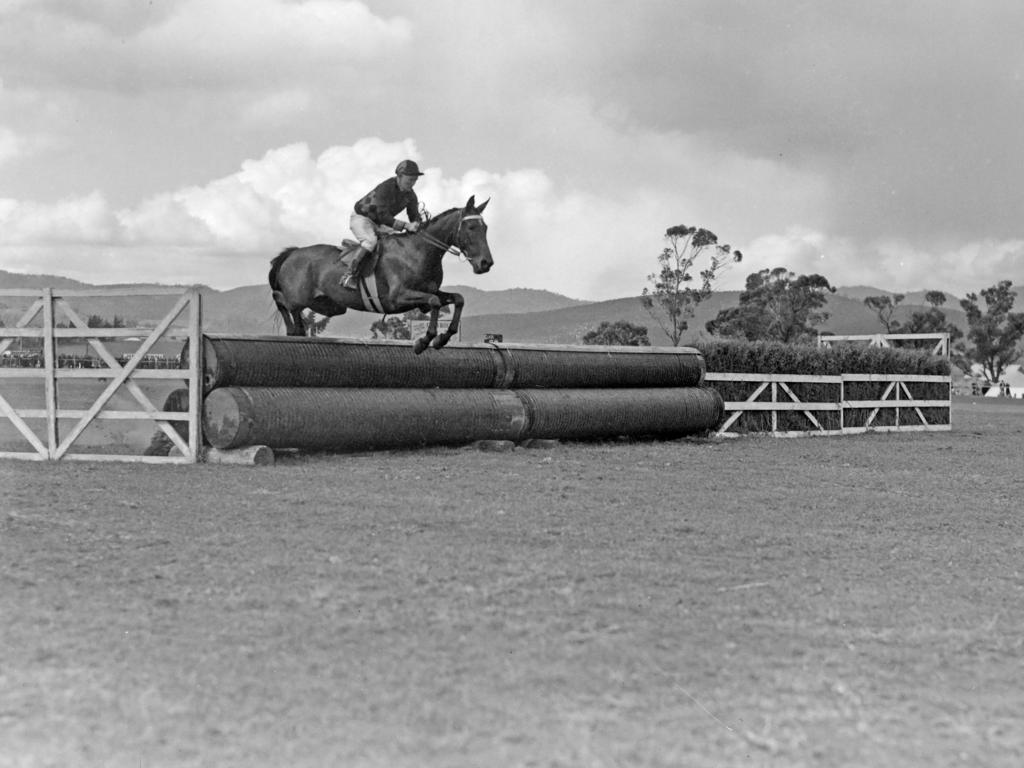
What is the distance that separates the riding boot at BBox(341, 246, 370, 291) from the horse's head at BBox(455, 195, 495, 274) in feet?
4.05

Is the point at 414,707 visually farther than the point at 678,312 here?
No

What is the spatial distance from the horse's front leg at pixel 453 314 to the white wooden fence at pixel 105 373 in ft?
10.3

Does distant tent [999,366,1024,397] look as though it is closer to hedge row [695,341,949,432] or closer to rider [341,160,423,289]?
hedge row [695,341,949,432]

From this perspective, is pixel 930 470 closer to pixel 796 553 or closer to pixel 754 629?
pixel 796 553

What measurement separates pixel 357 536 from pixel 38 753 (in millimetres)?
4159

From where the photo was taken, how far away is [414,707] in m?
4.15

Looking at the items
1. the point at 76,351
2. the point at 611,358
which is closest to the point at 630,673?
the point at 76,351

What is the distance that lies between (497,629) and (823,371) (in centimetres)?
2014

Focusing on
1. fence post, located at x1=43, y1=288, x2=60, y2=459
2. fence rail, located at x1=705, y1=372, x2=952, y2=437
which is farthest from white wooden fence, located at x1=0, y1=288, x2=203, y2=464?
fence rail, located at x1=705, y1=372, x2=952, y2=437

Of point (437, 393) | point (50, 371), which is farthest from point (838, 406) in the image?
point (50, 371)

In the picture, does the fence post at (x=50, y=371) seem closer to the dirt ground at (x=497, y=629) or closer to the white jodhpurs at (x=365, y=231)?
the dirt ground at (x=497, y=629)

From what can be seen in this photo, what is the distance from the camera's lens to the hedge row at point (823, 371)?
2180 centimetres

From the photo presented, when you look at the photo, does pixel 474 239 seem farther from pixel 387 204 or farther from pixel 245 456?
pixel 245 456

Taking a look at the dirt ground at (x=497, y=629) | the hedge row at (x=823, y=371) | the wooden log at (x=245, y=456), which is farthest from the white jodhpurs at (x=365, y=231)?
the hedge row at (x=823, y=371)
